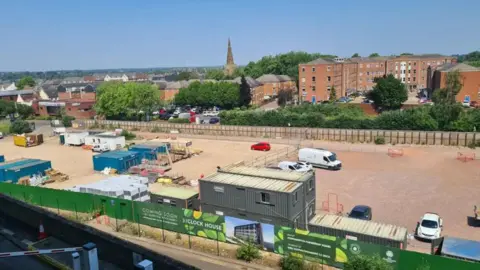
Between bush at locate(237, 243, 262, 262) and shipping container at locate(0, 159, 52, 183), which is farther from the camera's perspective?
shipping container at locate(0, 159, 52, 183)

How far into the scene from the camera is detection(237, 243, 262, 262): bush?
16.3 meters

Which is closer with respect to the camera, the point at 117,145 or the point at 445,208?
the point at 445,208

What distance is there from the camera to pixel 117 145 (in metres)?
40.4

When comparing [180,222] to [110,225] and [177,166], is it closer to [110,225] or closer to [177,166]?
[110,225]

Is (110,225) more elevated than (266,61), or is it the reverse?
(266,61)

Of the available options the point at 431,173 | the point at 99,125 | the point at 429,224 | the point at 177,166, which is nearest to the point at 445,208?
the point at 429,224

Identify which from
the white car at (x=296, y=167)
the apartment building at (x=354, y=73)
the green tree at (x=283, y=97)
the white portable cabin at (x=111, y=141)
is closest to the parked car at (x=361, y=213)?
the white car at (x=296, y=167)

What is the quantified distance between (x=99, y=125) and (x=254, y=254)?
4598 centimetres

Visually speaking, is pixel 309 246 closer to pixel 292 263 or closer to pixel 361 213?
pixel 292 263

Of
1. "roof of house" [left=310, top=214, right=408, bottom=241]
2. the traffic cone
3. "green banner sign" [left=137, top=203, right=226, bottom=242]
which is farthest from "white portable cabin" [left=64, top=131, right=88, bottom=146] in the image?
"roof of house" [left=310, top=214, right=408, bottom=241]

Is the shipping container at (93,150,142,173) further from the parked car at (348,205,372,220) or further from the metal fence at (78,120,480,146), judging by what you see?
the parked car at (348,205,372,220)

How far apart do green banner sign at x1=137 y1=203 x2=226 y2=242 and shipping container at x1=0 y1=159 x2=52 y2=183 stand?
15.0 meters

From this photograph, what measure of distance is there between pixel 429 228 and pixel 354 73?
2708 inches

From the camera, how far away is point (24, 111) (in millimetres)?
72438
